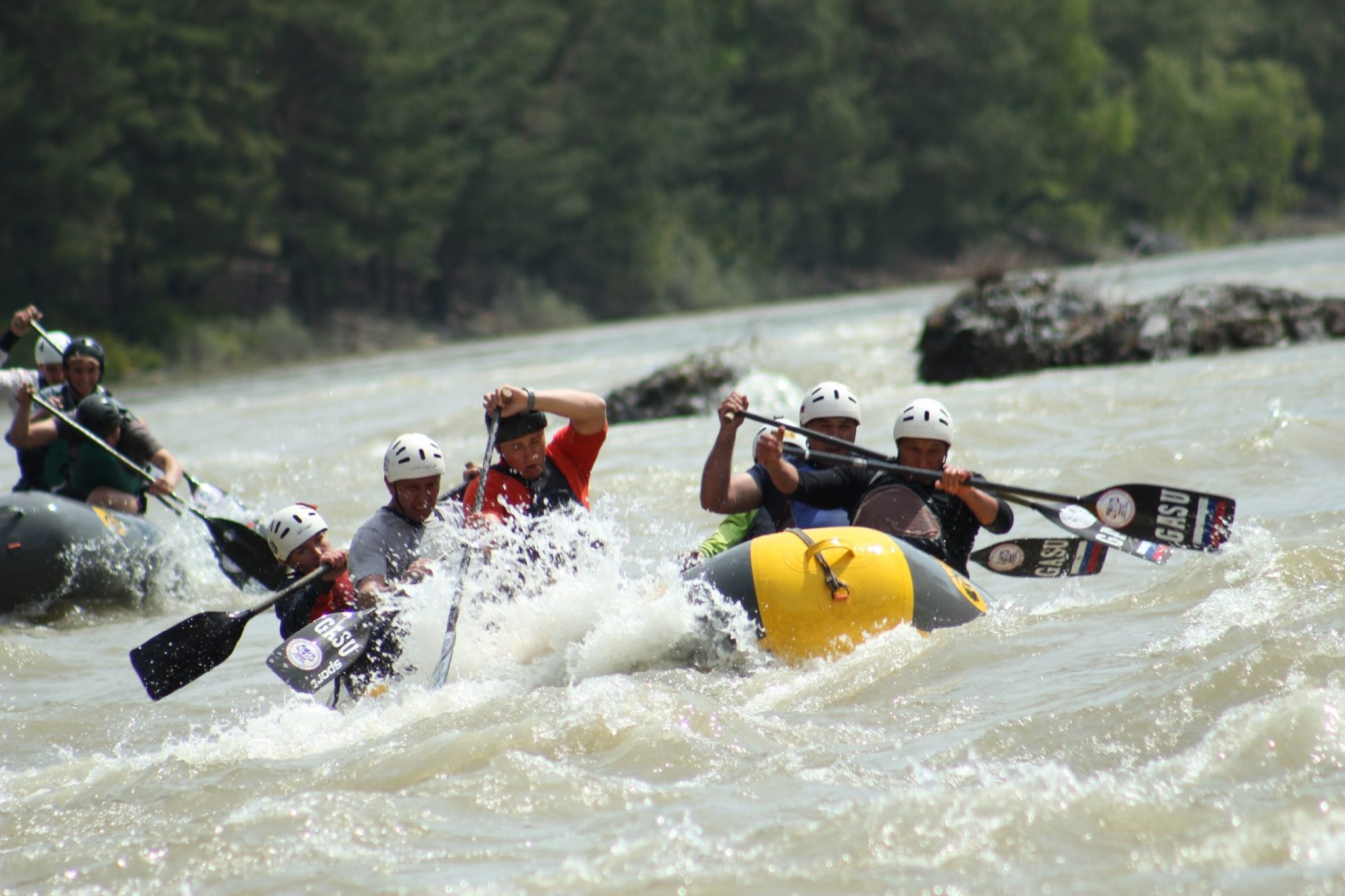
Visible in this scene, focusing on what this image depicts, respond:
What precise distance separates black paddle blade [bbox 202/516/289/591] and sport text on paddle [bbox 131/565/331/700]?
6.76 ft

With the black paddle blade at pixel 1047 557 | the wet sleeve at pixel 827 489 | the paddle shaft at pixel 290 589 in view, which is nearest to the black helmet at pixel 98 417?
the paddle shaft at pixel 290 589

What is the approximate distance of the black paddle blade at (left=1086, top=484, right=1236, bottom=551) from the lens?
6.96 meters

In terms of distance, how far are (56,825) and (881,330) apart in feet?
78.3

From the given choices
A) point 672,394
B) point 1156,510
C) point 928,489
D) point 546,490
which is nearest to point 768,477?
point 928,489

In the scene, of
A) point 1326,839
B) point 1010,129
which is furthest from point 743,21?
point 1326,839

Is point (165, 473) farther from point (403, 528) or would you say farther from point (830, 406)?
point (830, 406)

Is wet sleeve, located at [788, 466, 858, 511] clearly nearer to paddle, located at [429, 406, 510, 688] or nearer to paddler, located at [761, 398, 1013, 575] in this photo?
paddler, located at [761, 398, 1013, 575]

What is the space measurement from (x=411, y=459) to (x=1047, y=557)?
287 cm

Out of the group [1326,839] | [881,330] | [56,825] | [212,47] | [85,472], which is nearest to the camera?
[1326,839]

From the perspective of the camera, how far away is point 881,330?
27.9 metres

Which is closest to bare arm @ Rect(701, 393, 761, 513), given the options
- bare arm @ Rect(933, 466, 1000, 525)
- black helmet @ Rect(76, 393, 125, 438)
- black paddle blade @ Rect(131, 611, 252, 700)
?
bare arm @ Rect(933, 466, 1000, 525)

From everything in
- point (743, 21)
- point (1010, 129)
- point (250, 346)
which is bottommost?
point (250, 346)

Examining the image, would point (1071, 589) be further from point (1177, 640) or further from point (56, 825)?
point (56, 825)

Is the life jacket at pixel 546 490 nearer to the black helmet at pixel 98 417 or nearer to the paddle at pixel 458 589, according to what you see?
the paddle at pixel 458 589
